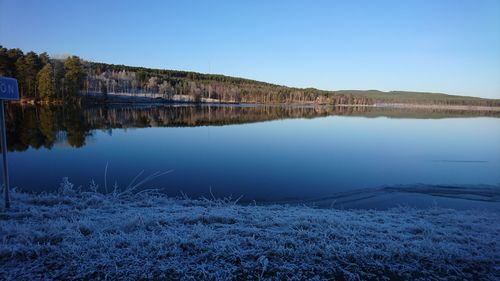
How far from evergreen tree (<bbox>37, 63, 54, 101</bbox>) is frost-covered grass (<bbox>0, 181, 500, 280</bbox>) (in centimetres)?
6578

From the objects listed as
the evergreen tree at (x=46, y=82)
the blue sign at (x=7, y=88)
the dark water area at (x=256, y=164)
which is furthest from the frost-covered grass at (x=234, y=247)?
the evergreen tree at (x=46, y=82)

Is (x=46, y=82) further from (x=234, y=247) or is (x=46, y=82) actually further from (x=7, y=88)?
(x=234, y=247)

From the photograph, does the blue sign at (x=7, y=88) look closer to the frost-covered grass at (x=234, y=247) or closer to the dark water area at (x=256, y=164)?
the frost-covered grass at (x=234, y=247)

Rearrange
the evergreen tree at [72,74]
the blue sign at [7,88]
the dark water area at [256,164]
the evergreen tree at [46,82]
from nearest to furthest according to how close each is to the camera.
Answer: the blue sign at [7,88]
the dark water area at [256,164]
the evergreen tree at [46,82]
the evergreen tree at [72,74]

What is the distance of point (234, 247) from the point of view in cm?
509

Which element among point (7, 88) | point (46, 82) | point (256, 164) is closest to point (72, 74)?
point (46, 82)

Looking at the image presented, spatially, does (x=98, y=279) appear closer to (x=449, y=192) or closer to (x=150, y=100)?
(x=449, y=192)

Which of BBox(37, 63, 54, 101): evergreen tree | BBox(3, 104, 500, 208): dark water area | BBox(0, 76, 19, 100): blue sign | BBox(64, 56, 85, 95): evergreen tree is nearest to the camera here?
BBox(0, 76, 19, 100): blue sign

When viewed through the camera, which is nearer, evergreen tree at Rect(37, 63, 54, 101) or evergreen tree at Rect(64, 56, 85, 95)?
evergreen tree at Rect(37, 63, 54, 101)

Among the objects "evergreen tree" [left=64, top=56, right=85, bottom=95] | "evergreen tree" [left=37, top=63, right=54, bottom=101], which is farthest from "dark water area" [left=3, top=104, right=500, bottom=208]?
"evergreen tree" [left=64, top=56, right=85, bottom=95]

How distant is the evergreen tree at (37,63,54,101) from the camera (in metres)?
60.9

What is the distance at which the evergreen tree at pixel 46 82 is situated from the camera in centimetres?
6094

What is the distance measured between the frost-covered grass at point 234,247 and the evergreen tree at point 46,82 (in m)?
65.8

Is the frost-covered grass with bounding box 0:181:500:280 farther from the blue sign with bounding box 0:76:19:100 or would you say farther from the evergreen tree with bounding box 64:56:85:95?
the evergreen tree with bounding box 64:56:85:95
